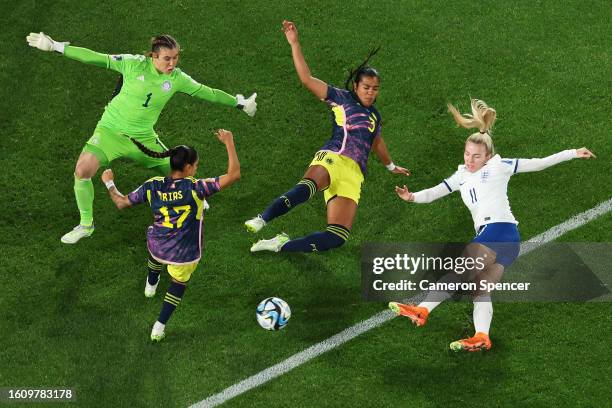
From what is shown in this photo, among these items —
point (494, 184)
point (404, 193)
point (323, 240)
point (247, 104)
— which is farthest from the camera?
point (247, 104)

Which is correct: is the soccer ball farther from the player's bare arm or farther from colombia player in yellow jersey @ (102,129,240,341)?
the player's bare arm

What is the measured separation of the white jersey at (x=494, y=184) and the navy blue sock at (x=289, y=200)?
1754 mm

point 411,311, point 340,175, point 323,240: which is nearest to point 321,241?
point 323,240

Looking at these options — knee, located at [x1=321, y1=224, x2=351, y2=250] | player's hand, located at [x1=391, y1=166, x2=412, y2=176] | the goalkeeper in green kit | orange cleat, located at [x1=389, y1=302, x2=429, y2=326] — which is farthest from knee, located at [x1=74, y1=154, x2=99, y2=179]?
orange cleat, located at [x1=389, y1=302, x2=429, y2=326]

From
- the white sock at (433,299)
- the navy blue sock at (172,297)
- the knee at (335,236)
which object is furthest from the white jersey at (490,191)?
the navy blue sock at (172,297)

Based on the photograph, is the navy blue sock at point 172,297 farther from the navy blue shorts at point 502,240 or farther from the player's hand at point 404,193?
the navy blue shorts at point 502,240

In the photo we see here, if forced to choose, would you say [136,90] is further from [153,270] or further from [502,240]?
[502,240]

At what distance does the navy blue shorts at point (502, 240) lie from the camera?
1046 cm

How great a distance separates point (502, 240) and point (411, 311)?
4.24ft

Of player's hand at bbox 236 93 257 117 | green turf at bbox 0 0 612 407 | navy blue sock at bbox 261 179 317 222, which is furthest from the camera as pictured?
player's hand at bbox 236 93 257 117

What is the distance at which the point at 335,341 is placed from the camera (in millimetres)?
10586

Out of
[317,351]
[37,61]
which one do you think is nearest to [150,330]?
[317,351]

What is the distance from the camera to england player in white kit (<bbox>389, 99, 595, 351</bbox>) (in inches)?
406

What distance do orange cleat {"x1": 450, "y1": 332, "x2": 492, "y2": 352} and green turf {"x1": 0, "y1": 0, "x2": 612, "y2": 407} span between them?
17 cm
